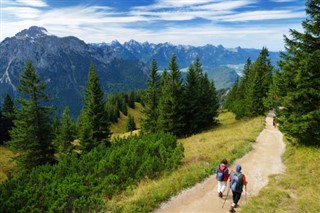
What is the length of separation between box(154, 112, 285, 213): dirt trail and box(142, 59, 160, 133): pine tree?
25.1 m

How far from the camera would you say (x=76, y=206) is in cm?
1265

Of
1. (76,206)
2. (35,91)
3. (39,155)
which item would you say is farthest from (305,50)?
(39,155)

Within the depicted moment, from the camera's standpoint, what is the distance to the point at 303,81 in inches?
838

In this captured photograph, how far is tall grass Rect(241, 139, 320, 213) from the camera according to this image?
1381cm

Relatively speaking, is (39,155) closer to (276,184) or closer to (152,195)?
(152,195)

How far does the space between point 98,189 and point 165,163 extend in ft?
19.8

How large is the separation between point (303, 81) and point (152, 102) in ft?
107

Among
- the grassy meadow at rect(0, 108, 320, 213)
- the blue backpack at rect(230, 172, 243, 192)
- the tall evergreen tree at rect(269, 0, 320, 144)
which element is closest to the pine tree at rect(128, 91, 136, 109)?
the grassy meadow at rect(0, 108, 320, 213)

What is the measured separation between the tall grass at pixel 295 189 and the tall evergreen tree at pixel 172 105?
2086 centimetres

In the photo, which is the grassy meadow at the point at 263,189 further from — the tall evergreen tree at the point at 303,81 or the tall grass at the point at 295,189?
the tall evergreen tree at the point at 303,81

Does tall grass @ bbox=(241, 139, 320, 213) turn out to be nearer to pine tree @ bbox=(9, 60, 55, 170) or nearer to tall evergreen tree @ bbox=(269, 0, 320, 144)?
tall evergreen tree @ bbox=(269, 0, 320, 144)

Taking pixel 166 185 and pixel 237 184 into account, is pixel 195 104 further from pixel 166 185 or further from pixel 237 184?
pixel 237 184

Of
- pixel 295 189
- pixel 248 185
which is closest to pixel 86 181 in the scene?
pixel 248 185

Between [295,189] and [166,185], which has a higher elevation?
[166,185]
